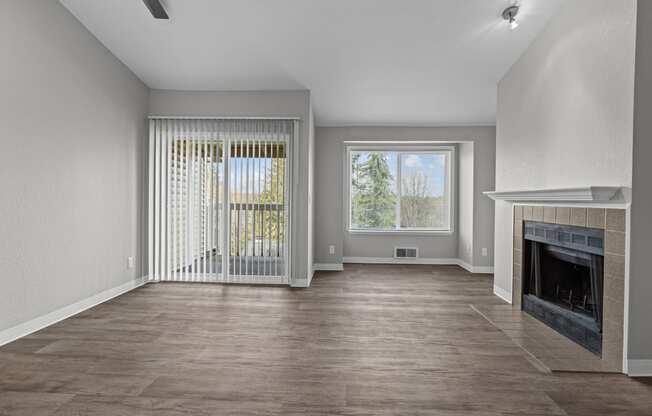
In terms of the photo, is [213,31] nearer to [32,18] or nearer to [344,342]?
[32,18]

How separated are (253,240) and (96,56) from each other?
264 centimetres

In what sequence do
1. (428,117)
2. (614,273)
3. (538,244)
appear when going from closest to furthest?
(614,273), (538,244), (428,117)

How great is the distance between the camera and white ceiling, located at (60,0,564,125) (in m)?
3.56

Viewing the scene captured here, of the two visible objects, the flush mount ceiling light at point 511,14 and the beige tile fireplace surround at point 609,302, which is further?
the flush mount ceiling light at point 511,14

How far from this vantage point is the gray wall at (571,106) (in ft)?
8.50

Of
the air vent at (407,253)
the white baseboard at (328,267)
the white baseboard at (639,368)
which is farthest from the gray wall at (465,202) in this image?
the white baseboard at (639,368)

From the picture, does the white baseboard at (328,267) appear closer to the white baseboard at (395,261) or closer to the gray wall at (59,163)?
the white baseboard at (395,261)

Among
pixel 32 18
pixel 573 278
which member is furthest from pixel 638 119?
pixel 32 18

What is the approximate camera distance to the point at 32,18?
3.18 m

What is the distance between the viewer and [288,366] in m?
2.59

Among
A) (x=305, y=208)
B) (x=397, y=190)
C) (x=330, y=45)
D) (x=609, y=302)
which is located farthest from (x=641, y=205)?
(x=397, y=190)

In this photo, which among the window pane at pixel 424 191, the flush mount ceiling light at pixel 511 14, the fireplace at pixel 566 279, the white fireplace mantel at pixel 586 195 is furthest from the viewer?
the window pane at pixel 424 191

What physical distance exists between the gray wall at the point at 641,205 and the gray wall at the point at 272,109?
3338 millimetres

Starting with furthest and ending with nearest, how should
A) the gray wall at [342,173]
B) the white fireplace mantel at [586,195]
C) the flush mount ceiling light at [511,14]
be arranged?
the gray wall at [342,173], the flush mount ceiling light at [511,14], the white fireplace mantel at [586,195]
